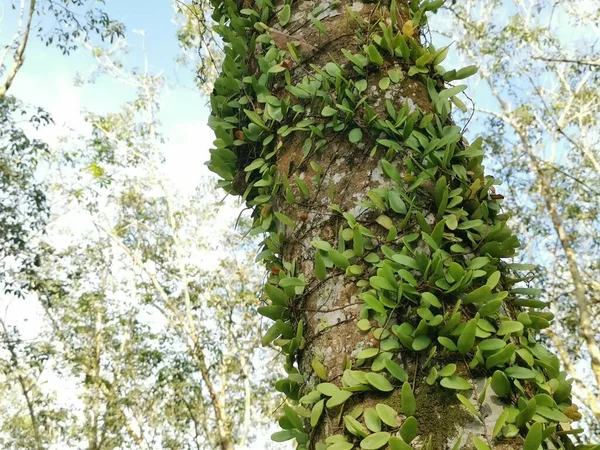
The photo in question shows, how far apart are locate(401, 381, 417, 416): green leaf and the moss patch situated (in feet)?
0.07

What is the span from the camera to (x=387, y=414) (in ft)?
2.93

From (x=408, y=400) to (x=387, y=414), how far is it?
0.15 feet

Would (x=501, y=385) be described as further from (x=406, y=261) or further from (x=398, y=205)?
(x=398, y=205)

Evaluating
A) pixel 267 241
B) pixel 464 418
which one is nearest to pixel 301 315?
pixel 267 241

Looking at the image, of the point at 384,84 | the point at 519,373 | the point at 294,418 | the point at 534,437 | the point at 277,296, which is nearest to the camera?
the point at 534,437

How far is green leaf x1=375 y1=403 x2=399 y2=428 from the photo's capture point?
0.89m

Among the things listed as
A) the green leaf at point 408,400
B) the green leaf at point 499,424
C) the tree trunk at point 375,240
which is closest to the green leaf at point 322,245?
the tree trunk at point 375,240

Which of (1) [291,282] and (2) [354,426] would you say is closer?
(2) [354,426]

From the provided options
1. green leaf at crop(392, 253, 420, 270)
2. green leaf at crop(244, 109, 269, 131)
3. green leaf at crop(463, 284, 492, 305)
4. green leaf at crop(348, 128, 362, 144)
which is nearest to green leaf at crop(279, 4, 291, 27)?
green leaf at crop(244, 109, 269, 131)

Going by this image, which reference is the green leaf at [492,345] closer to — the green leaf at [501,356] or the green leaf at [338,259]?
the green leaf at [501,356]

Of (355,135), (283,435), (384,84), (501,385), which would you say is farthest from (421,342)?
(384,84)

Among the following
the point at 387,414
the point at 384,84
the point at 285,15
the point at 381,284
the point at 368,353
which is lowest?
the point at 387,414

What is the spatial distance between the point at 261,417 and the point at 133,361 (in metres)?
3.36

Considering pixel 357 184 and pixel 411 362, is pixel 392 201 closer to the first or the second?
pixel 357 184
